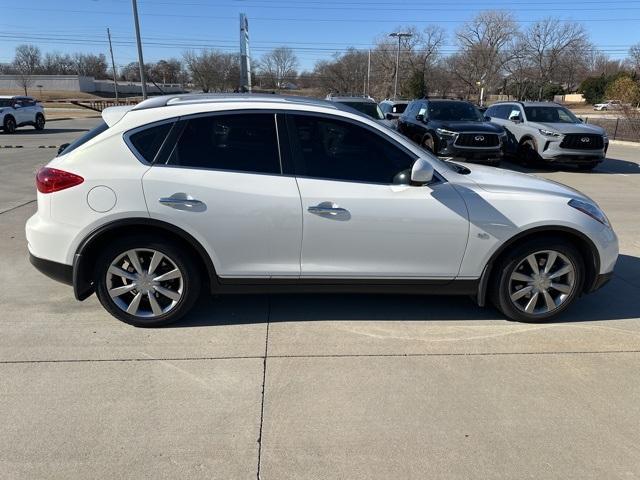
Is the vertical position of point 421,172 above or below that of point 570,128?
above

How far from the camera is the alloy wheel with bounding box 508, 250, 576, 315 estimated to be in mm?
4027

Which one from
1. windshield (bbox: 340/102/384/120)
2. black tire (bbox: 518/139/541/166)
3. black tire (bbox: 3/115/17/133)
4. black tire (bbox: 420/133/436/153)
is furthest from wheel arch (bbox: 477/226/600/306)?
black tire (bbox: 3/115/17/133)

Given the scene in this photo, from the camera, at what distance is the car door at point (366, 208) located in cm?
374

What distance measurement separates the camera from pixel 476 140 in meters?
12.5

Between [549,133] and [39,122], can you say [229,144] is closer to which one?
[549,133]

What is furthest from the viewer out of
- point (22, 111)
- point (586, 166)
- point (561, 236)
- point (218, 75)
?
point (218, 75)

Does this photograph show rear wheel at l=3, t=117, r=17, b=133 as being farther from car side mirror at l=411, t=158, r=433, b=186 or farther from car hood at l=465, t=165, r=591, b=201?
car side mirror at l=411, t=158, r=433, b=186

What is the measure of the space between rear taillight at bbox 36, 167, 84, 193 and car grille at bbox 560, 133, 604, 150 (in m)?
12.5

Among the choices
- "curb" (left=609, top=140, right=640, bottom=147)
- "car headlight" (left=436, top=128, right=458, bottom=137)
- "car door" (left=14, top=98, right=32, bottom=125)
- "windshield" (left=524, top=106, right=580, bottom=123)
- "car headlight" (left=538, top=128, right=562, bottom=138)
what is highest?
"windshield" (left=524, top=106, right=580, bottom=123)

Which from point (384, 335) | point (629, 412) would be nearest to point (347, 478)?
point (384, 335)

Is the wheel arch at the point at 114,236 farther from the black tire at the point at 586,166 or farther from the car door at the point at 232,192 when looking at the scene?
the black tire at the point at 586,166

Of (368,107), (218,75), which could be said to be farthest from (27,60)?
(368,107)

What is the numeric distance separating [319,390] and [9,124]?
2603 cm

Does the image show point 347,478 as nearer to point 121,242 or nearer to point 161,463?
point 161,463
